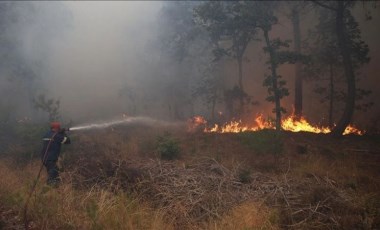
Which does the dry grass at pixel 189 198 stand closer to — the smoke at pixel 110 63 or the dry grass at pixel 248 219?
the dry grass at pixel 248 219

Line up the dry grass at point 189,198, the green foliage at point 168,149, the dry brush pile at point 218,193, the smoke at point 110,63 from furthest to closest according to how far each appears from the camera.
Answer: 1. the smoke at point 110,63
2. the green foliage at point 168,149
3. the dry brush pile at point 218,193
4. the dry grass at point 189,198

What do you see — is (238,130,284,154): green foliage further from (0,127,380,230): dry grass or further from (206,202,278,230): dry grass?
(206,202,278,230): dry grass

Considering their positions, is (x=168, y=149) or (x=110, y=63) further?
(x=110, y=63)

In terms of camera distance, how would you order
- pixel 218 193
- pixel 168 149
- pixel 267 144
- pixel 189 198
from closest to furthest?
pixel 189 198 < pixel 218 193 < pixel 168 149 < pixel 267 144

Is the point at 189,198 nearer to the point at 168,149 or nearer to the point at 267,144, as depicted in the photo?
the point at 168,149

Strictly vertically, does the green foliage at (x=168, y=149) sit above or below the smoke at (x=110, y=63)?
below

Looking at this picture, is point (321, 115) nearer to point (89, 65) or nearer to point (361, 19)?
point (361, 19)

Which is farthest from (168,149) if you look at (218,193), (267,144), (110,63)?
(110,63)

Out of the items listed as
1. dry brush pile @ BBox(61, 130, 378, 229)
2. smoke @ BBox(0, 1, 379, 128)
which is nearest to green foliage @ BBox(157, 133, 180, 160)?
dry brush pile @ BBox(61, 130, 378, 229)

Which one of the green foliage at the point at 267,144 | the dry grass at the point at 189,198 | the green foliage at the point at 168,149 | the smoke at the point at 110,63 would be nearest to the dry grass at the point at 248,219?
the dry grass at the point at 189,198

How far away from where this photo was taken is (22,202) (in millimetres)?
6098

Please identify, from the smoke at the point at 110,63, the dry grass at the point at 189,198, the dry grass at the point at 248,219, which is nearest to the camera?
the dry grass at the point at 248,219

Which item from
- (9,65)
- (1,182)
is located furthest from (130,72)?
(1,182)

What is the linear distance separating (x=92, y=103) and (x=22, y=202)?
1090 inches
